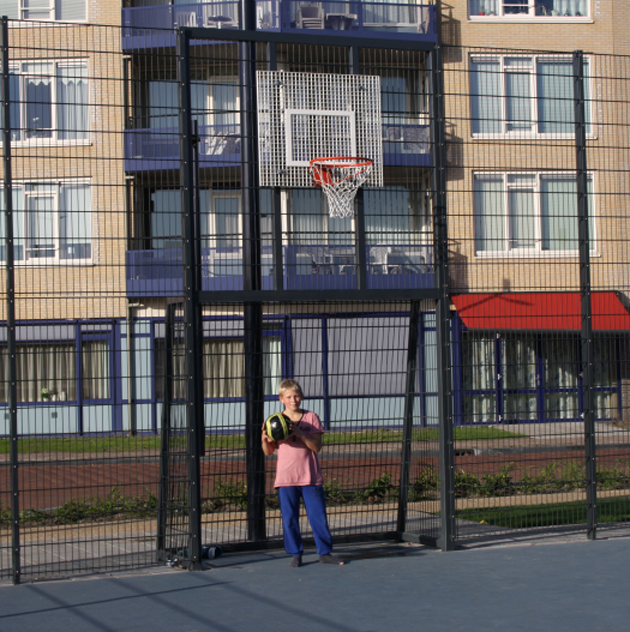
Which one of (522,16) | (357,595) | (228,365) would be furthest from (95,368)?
(522,16)

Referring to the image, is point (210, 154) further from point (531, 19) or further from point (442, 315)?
point (531, 19)

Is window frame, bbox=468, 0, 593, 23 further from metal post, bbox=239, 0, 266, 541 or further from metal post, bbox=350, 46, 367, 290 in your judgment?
metal post, bbox=239, 0, 266, 541

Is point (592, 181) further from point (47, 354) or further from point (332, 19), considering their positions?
point (47, 354)

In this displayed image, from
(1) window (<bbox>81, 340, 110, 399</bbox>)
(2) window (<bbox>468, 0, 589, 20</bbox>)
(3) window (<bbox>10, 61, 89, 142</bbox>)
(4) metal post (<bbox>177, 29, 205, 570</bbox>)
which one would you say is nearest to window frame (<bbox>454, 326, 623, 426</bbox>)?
(4) metal post (<bbox>177, 29, 205, 570</bbox>)

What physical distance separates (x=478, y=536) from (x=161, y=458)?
10.2 ft

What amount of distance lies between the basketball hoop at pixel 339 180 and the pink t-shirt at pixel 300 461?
1.88m

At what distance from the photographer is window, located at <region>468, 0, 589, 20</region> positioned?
24500 millimetres

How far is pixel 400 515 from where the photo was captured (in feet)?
26.3

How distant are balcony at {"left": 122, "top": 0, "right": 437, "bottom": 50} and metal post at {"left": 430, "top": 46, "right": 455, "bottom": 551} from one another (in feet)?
49.5

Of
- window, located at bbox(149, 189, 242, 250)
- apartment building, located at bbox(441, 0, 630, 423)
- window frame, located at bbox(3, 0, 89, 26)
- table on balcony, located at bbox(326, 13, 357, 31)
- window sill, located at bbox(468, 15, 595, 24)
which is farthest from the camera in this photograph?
window sill, located at bbox(468, 15, 595, 24)

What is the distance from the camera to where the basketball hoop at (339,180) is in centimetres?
754

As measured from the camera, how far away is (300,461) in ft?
23.0

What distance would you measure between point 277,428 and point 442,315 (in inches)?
76.0

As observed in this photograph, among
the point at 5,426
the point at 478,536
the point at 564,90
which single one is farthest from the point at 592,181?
the point at 5,426
